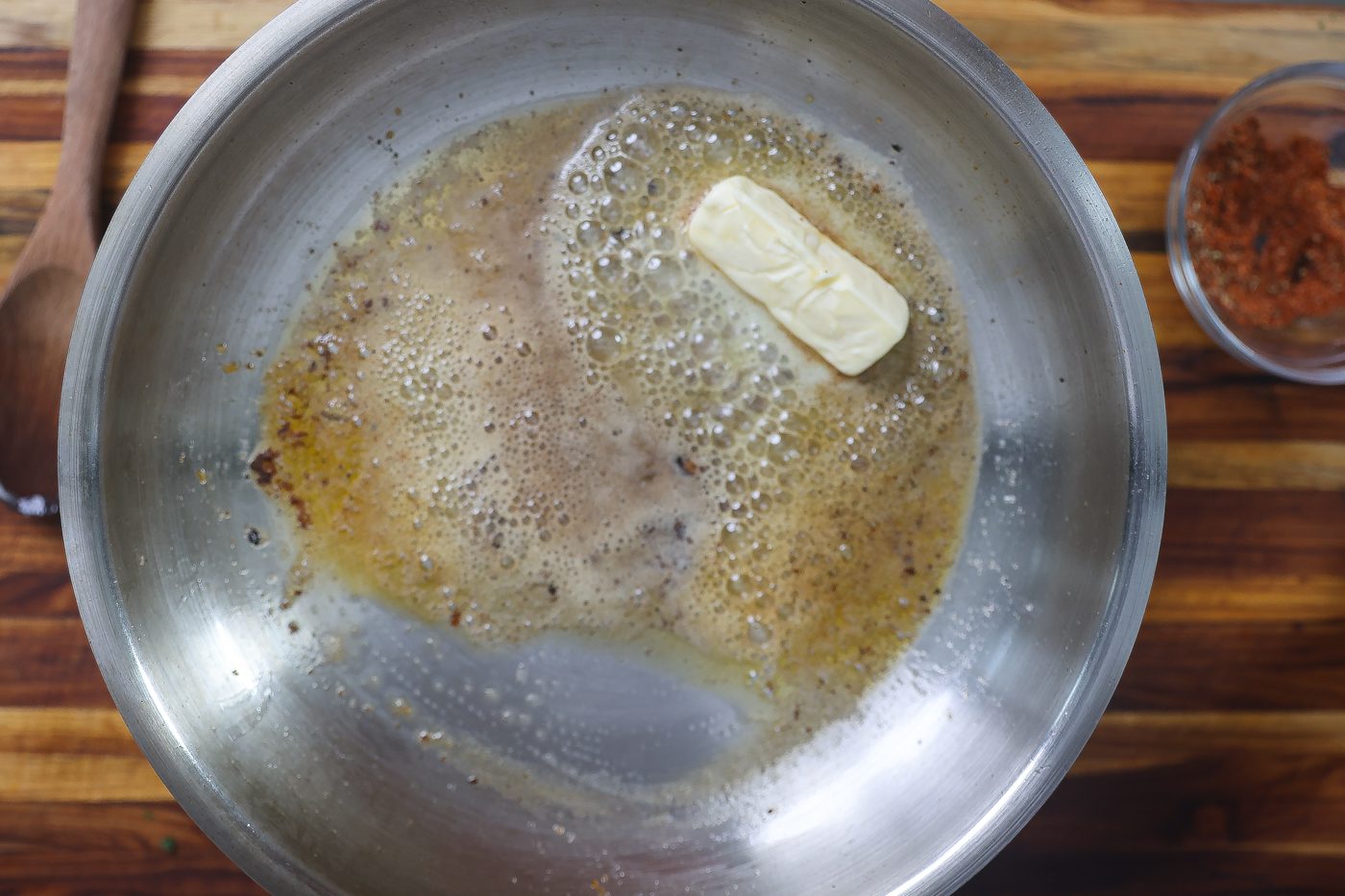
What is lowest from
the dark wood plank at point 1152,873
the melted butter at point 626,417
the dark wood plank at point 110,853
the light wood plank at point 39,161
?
the dark wood plank at point 1152,873

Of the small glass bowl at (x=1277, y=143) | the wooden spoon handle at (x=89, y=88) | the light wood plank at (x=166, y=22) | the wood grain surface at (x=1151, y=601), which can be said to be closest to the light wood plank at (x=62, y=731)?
the wood grain surface at (x=1151, y=601)

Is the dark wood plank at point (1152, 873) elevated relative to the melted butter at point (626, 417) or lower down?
lower down

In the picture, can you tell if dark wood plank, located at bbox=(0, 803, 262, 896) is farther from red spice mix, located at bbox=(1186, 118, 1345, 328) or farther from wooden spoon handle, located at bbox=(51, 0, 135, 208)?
red spice mix, located at bbox=(1186, 118, 1345, 328)

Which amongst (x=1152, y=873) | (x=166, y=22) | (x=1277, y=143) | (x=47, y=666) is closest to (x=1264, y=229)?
(x=1277, y=143)

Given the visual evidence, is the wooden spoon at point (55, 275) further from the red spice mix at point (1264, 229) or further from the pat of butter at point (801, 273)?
the red spice mix at point (1264, 229)

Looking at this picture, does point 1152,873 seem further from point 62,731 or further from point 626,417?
point 62,731

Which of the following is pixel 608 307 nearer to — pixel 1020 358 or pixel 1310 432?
pixel 1020 358

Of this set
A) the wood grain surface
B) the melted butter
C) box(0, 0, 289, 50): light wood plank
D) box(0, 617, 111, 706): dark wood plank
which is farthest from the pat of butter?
box(0, 617, 111, 706): dark wood plank
